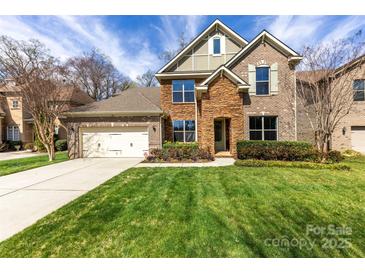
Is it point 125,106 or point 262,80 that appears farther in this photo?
point 125,106

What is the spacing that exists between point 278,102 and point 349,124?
6.65 meters

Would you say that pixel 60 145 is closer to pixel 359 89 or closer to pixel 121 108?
pixel 121 108

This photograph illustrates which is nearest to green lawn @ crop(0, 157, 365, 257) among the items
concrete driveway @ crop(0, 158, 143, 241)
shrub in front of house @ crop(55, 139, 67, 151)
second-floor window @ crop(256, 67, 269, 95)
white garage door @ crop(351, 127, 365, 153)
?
concrete driveway @ crop(0, 158, 143, 241)

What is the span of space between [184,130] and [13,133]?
77.8 ft

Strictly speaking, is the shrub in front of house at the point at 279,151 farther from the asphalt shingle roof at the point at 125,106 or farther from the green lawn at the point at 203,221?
the asphalt shingle roof at the point at 125,106

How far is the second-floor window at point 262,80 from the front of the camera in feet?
43.9

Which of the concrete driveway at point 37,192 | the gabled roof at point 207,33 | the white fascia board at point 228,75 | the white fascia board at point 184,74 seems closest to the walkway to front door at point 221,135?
the white fascia board at point 228,75

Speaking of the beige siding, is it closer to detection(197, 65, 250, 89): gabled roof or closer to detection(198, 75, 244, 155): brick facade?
detection(197, 65, 250, 89): gabled roof

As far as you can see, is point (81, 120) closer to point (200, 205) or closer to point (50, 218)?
point (50, 218)

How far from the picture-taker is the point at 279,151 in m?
11.1

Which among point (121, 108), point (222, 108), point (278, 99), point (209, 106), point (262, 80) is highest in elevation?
point (262, 80)

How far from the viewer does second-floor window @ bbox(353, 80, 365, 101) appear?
14727mm

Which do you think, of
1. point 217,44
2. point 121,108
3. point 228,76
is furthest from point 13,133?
point 228,76
